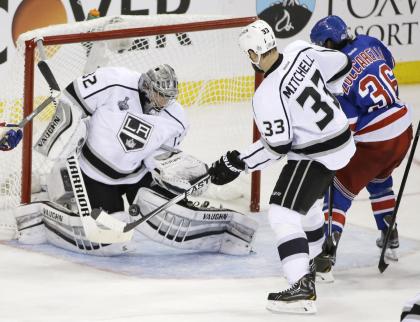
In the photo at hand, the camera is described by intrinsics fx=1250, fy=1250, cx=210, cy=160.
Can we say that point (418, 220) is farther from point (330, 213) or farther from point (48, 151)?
point (48, 151)

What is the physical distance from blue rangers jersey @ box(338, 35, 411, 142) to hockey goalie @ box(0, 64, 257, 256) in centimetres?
65

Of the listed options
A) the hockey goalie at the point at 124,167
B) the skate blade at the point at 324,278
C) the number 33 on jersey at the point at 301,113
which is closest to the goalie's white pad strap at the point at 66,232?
the hockey goalie at the point at 124,167

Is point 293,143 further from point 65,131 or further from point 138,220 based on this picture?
point 65,131

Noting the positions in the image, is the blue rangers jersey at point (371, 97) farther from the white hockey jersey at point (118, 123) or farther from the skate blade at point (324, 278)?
the white hockey jersey at point (118, 123)

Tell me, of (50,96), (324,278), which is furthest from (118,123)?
(324,278)

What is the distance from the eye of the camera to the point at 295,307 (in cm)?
442

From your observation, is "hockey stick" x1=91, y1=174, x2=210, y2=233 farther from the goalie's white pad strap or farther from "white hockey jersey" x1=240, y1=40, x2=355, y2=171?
"white hockey jersey" x1=240, y1=40, x2=355, y2=171

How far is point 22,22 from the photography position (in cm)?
700

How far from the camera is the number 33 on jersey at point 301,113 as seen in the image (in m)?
4.32

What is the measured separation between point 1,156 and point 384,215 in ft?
5.80

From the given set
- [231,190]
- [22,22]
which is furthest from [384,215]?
[22,22]

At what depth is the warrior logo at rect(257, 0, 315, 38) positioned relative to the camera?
26.0 feet

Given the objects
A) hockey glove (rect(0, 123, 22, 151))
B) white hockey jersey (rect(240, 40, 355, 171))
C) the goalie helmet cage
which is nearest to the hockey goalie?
hockey glove (rect(0, 123, 22, 151))

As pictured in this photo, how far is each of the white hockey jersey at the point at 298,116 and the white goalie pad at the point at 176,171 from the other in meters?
0.65
